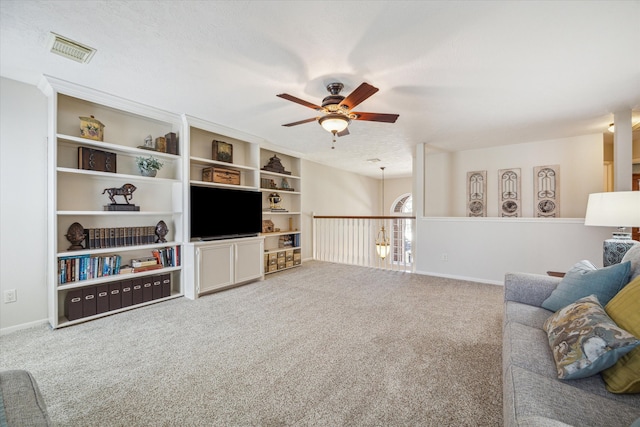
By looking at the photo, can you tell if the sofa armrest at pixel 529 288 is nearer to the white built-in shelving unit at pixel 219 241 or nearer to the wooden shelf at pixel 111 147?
the white built-in shelving unit at pixel 219 241

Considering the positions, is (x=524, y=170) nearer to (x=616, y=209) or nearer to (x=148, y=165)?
(x=616, y=209)

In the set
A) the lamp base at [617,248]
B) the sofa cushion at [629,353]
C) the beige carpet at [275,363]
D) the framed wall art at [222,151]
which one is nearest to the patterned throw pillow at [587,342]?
the sofa cushion at [629,353]

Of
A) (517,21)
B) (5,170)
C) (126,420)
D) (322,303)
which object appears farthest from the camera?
(322,303)

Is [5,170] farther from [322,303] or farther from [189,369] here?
[322,303]

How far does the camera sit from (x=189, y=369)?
1.88 m

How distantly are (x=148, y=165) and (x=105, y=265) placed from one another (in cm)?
120

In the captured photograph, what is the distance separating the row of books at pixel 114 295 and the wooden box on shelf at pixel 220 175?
141cm

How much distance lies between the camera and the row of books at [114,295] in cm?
265

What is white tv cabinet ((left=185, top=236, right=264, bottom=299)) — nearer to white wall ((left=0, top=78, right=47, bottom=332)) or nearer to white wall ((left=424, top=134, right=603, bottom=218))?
white wall ((left=0, top=78, right=47, bottom=332))

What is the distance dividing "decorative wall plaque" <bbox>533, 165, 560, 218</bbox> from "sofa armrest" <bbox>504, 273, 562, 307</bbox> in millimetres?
3339

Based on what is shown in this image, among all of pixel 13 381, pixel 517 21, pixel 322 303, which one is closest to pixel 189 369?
pixel 13 381

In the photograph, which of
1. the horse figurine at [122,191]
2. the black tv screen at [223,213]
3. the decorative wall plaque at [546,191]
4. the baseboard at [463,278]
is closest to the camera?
the horse figurine at [122,191]

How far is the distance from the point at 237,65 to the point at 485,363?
2982 millimetres

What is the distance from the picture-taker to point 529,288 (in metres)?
1.95
